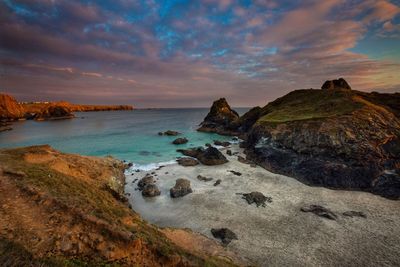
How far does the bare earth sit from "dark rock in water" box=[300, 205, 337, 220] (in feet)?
1.97

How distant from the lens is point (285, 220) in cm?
2056

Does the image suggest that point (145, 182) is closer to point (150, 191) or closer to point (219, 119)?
point (150, 191)

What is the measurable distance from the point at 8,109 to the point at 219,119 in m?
173

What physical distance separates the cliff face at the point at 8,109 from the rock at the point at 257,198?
201 m

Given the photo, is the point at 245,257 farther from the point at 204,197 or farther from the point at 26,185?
the point at 26,185

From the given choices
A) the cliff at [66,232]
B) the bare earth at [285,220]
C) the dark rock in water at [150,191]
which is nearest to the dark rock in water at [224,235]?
the bare earth at [285,220]

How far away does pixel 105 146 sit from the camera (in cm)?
5847

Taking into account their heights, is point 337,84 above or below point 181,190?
above

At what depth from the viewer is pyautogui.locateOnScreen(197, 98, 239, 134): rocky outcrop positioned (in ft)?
288

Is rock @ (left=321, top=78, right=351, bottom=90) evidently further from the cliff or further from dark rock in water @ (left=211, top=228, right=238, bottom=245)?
the cliff

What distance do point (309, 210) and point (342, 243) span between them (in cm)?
510

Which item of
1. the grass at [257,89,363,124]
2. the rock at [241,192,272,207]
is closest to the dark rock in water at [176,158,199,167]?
the rock at [241,192,272,207]

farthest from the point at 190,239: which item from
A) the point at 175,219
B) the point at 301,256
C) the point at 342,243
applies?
the point at 342,243

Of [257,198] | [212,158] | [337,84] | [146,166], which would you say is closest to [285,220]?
[257,198]
